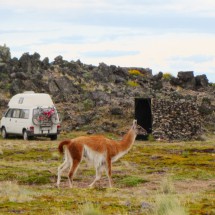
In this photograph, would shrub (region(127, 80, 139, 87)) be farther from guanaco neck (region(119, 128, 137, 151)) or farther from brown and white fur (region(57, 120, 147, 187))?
brown and white fur (region(57, 120, 147, 187))

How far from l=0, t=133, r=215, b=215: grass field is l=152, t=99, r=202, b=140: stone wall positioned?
8.44 metres

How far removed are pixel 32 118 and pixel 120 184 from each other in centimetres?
2087

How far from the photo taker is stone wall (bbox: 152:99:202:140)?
45.4 meters

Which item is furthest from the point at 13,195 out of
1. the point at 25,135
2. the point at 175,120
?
the point at 175,120

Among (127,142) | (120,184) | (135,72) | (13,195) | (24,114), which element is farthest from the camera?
(135,72)

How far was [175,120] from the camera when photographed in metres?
46.0

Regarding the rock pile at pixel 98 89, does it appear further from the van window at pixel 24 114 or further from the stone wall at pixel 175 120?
the van window at pixel 24 114

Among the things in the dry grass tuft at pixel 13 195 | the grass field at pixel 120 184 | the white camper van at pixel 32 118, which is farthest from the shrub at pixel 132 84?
the dry grass tuft at pixel 13 195

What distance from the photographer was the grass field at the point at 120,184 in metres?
13.2

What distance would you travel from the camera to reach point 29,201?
47.5ft

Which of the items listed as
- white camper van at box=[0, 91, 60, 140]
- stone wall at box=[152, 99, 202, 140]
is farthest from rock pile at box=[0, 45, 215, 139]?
white camper van at box=[0, 91, 60, 140]

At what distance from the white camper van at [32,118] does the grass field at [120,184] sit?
3763 millimetres

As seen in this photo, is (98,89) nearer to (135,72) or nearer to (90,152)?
(135,72)

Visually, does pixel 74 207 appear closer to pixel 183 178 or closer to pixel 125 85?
pixel 183 178
